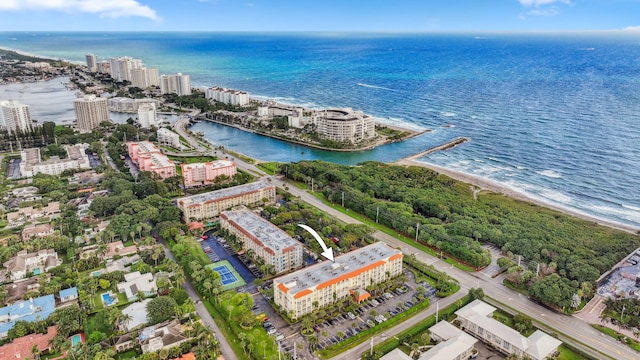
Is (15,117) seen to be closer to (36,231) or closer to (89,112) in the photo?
(89,112)

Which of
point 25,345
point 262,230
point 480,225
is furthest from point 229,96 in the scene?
point 25,345

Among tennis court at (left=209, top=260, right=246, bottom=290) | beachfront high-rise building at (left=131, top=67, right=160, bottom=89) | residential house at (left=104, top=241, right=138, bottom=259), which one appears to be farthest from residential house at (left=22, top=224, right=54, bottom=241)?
beachfront high-rise building at (left=131, top=67, right=160, bottom=89)

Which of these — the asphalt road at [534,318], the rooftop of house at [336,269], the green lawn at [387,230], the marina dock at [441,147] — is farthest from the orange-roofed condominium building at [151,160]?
the marina dock at [441,147]

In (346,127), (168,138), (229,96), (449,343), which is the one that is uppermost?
(229,96)

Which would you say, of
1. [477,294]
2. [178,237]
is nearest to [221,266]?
[178,237]

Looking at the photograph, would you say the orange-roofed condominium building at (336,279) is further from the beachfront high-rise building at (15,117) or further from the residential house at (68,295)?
the beachfront high-rise building at (15,117)

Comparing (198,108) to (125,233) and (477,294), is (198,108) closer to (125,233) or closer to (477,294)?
(125,233)
